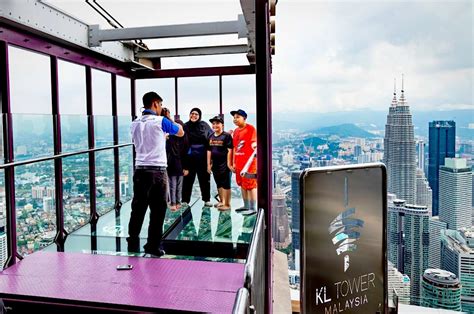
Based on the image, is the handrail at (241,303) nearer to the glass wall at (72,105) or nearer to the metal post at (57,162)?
the metal post at (57,162)

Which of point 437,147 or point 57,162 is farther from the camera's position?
point 57,162

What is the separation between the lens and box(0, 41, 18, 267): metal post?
12.9ft

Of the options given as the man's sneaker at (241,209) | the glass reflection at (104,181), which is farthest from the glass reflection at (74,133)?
the man's sneaker at (241,209)

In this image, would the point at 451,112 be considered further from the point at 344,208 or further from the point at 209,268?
the point at 209,268

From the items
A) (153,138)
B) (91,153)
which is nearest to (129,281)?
(153,138)

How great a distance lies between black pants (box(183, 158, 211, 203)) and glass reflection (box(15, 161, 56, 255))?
198 centimetres

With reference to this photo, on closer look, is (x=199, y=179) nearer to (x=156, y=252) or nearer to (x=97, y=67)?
(x=156, y=252)

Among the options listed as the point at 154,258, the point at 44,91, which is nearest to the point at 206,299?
the point at 154,258

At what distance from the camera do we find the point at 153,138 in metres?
4.11

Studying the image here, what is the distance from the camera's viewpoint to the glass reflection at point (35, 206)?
412 centimetres

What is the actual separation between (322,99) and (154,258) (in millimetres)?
2874

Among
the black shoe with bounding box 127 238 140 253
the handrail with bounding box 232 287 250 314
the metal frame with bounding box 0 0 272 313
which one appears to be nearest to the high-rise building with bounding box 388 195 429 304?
the metal frame with bounding box 0 0 272 313

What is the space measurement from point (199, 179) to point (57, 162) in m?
2.06

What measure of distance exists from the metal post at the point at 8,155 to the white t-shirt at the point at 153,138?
52.0 inches
